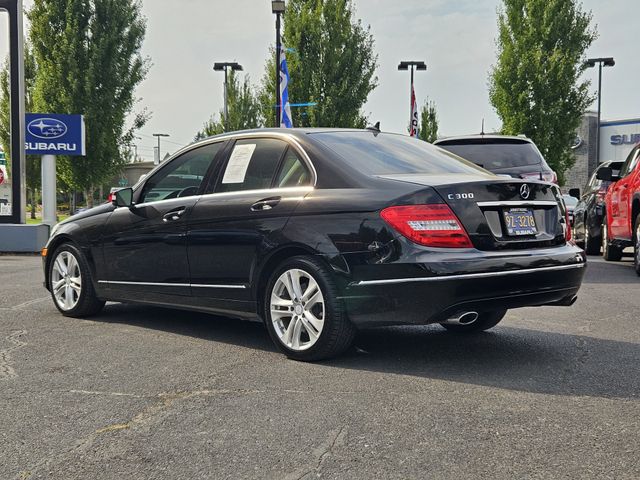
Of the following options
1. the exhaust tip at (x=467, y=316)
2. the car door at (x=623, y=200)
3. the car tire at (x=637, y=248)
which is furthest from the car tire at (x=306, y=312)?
the car door at (x=623, y=200)

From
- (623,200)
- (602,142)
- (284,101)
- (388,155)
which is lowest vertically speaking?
(623,200)

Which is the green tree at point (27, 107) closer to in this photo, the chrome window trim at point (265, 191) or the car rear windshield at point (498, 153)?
the car rear windshield at point (498, 153)

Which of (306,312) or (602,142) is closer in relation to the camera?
(306,312)

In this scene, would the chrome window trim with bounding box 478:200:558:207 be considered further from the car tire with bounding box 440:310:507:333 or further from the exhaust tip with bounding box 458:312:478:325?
the car tire with bounding box 440:310:507:333

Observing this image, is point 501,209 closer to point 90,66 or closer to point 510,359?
point 510,359

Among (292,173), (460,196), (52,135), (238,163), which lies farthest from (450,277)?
(52,135)

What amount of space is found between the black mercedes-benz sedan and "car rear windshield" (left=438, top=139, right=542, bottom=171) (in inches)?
170

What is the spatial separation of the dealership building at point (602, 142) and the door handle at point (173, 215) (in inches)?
1771

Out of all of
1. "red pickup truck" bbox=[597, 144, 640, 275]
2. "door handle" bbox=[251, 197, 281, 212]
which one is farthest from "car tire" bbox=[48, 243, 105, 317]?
"red pickup truck" bbox=[597, 144, 640, 275]

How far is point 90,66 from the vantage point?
1115 inches

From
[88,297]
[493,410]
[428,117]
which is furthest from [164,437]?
[428,117]

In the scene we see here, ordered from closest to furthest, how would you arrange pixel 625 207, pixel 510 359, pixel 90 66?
1. pixel 510 359
2. pixel 625 207
3. pixel 90 66

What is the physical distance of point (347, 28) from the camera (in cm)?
3609

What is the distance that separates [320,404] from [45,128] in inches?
614
